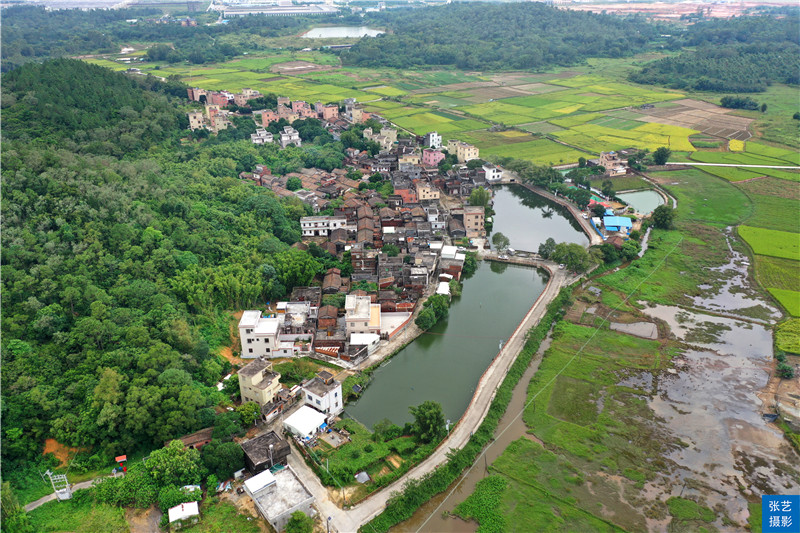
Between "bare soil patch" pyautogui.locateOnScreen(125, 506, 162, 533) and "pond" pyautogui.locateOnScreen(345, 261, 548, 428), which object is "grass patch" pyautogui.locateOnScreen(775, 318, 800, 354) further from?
"bare soil patch" pyautogui.locateOnScreen(125, 506, 162, 533)

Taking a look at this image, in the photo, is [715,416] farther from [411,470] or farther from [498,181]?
[498,181]

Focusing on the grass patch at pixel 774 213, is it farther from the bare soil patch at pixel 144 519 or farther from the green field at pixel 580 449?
the bare soil patch at pixel 144 519

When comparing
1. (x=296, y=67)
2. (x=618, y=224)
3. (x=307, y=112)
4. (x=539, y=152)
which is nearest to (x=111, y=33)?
(x=296, y=67)

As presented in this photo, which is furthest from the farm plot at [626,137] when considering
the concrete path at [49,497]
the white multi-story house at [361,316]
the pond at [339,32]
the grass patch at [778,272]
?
the pond at [339,32]

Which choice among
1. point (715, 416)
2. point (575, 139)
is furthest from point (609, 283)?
point (575, 139)

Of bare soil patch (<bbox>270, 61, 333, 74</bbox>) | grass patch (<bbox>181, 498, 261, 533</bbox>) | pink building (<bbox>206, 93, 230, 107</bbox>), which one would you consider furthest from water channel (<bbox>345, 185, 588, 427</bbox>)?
bare soil patch (<bbox>270, 61, 333, 74</bbox>)

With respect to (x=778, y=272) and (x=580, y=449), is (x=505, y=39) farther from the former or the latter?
(x=580, y=449)

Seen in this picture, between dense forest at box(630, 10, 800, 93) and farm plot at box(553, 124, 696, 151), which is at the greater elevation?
dense forest at box(630, 10, 800, 93)
